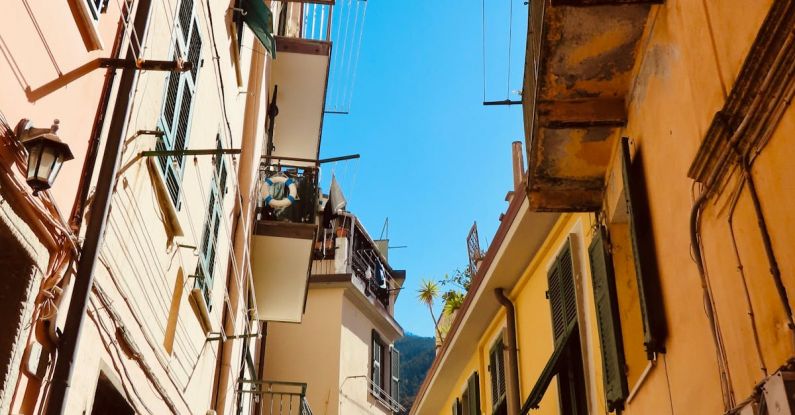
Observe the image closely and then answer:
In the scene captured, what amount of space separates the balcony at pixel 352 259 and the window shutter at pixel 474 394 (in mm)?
8831

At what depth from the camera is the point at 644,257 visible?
5.68 m

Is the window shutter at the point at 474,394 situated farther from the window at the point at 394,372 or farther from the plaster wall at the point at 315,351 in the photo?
the window at the point at 394,372

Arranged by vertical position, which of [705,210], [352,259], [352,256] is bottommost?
[705,210]

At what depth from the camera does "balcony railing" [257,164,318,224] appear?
544 inches

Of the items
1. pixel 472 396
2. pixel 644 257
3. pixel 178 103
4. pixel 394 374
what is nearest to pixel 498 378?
pixel 472 396

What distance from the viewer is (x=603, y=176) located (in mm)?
7266

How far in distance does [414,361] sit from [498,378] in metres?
48.1

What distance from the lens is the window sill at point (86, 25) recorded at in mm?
4816

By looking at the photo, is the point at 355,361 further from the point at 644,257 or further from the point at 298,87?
the point at 644,257

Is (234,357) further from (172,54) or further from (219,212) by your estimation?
(172,54)

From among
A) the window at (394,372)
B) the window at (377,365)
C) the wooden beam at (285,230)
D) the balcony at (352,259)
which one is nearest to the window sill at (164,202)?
the wooden beam at (285,230)

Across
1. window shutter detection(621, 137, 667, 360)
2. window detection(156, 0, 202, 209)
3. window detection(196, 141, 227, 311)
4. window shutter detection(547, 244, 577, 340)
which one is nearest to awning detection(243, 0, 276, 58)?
window detection(196, 141, 227, 311)

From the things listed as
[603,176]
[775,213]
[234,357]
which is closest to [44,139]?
[775,213]

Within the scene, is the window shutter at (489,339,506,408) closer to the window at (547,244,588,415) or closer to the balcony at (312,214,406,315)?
the window at (547,244,588,415)
